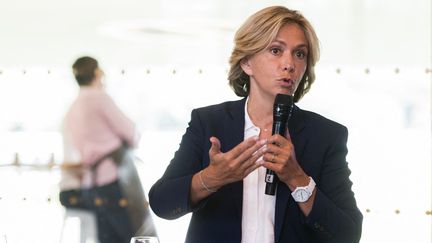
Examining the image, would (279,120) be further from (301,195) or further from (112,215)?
(112,215)

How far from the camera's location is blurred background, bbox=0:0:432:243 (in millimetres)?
4039

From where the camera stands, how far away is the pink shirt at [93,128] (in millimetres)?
4172

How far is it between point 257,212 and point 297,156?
0.19 meters

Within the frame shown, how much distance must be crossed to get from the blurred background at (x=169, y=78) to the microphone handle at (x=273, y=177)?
219 centimetres

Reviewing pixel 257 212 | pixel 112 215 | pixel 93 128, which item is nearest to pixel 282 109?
pixel 257 212

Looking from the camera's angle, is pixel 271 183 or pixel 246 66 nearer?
pixel 271 183

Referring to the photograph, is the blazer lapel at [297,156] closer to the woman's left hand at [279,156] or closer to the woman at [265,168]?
the woman at [265,168]

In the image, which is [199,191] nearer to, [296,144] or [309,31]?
[296,144]

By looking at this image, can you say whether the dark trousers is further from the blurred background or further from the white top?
the white top

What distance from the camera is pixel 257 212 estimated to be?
2016mm

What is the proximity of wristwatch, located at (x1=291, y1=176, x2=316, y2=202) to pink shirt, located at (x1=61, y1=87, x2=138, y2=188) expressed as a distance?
2.38 meters

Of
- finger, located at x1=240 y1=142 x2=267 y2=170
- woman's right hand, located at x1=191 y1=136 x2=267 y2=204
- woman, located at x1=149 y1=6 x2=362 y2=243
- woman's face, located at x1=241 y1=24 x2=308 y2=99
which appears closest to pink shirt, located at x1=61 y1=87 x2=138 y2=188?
woman, located at x1=149 y1=6 x2=362 y2=243

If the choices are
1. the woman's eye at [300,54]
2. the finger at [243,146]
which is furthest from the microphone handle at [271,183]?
the woman's eye at [300,54]

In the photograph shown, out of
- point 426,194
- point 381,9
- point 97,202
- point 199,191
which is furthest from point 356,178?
point 199,191
